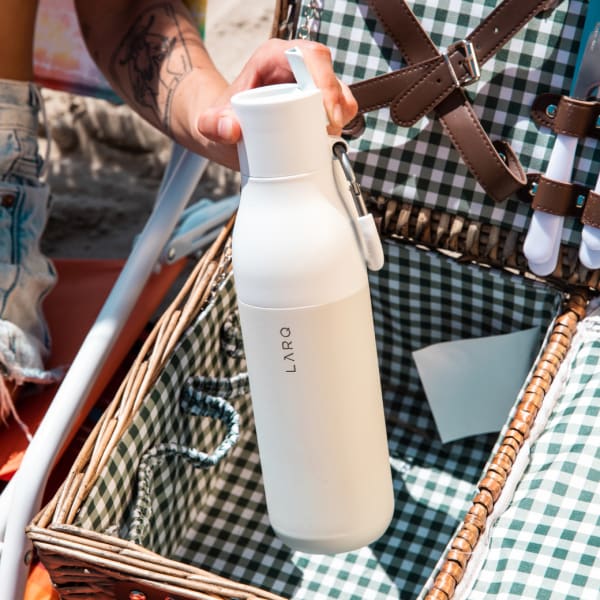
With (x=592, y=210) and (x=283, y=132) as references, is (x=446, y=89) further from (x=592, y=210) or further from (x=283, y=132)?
(x=283, y=132)

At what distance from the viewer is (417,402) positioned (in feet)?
4.31

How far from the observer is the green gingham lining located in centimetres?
100

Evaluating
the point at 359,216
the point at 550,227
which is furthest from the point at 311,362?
the point at 550,227

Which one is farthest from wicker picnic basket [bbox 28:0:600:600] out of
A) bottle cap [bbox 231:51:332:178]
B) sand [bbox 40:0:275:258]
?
sand [bbox 40:0:275:258]

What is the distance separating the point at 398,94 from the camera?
1.04 metres

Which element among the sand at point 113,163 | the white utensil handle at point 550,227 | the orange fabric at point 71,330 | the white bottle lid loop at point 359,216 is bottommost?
the sand at point 113,163

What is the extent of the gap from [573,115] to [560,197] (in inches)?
3.6

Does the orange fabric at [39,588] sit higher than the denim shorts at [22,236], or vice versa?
the denim shorts at [22,236]

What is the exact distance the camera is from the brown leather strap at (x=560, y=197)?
100 centimetres

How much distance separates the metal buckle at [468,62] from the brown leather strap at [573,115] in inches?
3.2

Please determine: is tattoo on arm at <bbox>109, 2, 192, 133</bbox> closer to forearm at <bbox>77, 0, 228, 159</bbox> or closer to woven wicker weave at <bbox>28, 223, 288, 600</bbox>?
forearm at <bbox>77, 0, 228, 159</bbox>

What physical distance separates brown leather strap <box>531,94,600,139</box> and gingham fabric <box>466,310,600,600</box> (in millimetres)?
262

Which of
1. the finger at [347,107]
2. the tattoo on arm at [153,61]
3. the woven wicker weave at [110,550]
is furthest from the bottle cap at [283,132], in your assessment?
the tattoo on arm at [153,61]

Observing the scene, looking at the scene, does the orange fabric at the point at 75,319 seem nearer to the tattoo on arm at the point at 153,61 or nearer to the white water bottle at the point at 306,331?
the tattoo on arm at the point at 153,61
